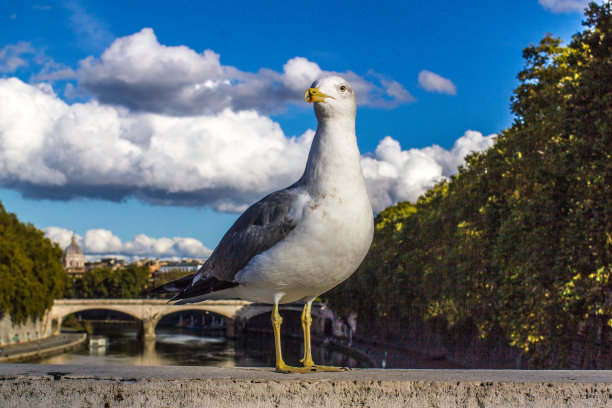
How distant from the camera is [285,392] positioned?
404cm

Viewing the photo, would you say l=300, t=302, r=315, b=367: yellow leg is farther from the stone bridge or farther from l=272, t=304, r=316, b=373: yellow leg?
the stone bridge

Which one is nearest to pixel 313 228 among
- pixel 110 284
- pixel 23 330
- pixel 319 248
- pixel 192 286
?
pixel 319 248

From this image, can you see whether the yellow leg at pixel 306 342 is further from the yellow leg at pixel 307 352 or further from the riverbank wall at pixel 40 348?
the riverbank wall at pixel 40 348

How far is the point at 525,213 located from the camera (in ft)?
63.8

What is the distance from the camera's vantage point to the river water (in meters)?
56.5

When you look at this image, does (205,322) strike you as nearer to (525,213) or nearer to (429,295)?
(429,295)

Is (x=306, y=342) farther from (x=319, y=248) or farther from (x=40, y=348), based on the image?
(x=40, y=348)

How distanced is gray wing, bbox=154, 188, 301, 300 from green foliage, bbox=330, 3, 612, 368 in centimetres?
1307

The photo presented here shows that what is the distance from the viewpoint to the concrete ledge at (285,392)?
13.2 ft

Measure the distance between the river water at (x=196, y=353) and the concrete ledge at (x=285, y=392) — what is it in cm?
Answer: 4329

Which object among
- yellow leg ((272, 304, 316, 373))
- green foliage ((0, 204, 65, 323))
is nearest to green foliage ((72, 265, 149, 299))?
green foliage ((0, 204, 65, 323))

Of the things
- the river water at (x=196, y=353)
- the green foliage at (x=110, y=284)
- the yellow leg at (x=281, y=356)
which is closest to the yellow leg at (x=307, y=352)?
the yellow leg at (x=281, y=356)

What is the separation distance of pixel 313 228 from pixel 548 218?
50.7 feet

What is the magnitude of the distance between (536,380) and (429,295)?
32.6m
